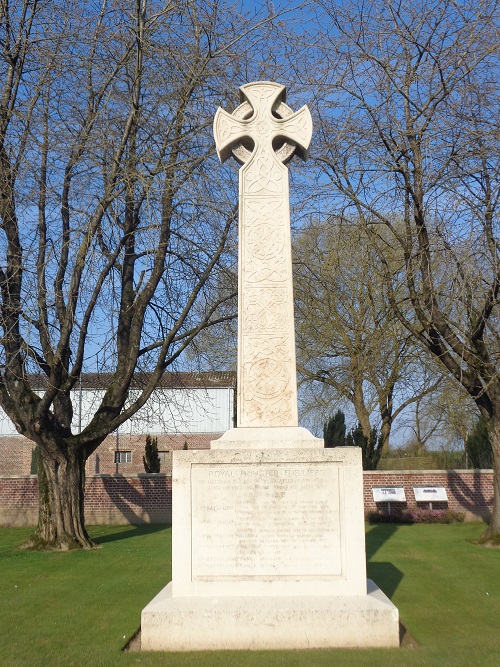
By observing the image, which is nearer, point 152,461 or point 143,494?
point 143,494

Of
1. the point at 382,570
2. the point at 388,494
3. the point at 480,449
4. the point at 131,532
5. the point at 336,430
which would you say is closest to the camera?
the point at 382,570

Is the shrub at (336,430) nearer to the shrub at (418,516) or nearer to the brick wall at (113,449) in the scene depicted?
the shrub at (418,516)

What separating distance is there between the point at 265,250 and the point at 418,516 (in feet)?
48.8

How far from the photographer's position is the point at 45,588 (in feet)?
30.2

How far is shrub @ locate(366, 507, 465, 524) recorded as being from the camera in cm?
1961

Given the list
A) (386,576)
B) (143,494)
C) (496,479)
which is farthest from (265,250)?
(143,494)

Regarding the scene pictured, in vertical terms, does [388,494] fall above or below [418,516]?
above

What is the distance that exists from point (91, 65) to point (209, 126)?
8.52 feet

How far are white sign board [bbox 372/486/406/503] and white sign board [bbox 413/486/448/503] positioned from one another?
16.0 inches

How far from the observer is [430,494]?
66.5 ft

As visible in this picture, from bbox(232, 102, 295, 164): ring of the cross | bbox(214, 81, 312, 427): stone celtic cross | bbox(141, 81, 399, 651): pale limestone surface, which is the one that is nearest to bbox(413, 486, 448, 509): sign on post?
bbox(141, 81, 399, 651): pale limestone surface

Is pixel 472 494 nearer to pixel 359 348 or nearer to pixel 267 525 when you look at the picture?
pixel 359 348

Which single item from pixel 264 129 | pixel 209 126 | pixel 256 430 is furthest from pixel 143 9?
pixel 256 430

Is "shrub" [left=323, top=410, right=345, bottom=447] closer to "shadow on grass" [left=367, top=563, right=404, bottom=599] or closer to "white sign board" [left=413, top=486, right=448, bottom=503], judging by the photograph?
"white sign board" [left=413, top=486, right=448, bottom=503]
